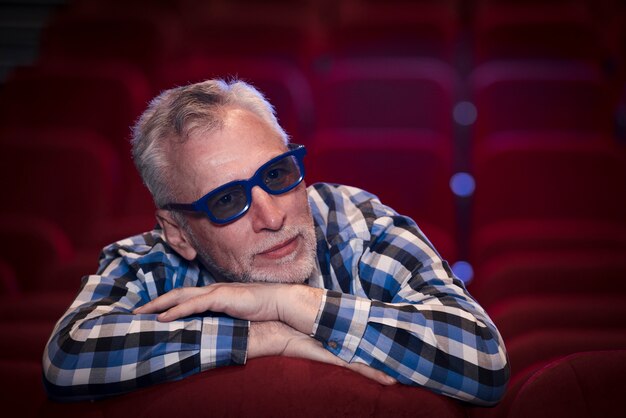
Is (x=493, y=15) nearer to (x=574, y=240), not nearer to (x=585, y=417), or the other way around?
(x=574, y=240)

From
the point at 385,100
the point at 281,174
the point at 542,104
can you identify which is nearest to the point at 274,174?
the point at 281,174

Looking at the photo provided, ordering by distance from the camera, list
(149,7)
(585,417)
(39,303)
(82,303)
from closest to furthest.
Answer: (585,417), (82,303), (39,303), (149,7)

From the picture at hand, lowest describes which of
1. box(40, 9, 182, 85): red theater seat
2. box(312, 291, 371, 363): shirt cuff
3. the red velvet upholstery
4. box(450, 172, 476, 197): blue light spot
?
box(450, 172, 476, 197): blue light spot

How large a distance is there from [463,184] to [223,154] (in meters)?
0.66

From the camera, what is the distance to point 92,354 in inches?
17.5

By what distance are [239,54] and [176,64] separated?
129 mm

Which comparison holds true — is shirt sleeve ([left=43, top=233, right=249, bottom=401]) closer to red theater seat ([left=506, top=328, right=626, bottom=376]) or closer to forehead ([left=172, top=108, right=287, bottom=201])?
forehead ([left=172, top=108, right=287, bottom=201])

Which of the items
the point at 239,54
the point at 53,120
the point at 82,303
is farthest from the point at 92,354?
the point at 239,54

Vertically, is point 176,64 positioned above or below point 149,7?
below

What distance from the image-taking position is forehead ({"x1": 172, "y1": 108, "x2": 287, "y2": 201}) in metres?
0.51

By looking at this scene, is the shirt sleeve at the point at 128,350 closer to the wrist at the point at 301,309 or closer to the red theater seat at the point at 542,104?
the wrist at the point at 301,309

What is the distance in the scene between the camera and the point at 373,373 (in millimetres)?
425

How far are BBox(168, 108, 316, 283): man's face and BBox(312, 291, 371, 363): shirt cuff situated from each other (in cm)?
7

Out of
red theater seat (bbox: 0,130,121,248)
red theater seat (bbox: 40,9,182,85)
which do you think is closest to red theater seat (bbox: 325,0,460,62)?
red theater seat (bbox: 40,9,182,85)
